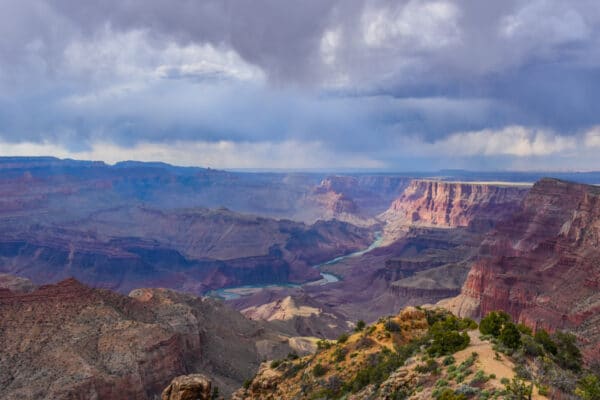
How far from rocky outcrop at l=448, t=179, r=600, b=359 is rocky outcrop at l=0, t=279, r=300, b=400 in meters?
41.1

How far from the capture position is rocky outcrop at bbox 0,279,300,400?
50.2 meters

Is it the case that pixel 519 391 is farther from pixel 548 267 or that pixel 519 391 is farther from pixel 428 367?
pixel 548 267

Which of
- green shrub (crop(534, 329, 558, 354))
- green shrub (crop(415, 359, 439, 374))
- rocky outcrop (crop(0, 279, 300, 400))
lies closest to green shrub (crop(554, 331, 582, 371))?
green shrub (crop(534, 329, 558, 354))

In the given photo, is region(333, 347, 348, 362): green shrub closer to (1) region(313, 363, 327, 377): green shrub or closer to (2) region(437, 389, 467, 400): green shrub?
(1) region(313, 363, 327, 377): green shrub

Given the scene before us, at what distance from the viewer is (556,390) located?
19.9 m

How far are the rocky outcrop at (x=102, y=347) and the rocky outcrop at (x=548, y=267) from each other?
41.1 m

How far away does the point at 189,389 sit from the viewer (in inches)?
1191

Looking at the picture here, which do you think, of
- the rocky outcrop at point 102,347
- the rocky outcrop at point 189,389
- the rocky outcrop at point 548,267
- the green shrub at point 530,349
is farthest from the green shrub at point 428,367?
the rocky outcrop at point 102,347

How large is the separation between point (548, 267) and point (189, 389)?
7410 centimetres

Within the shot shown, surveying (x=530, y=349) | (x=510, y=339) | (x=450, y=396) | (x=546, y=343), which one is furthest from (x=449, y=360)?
(x=546, y=343)

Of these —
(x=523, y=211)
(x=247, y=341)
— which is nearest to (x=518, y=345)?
(x=247, y=341)

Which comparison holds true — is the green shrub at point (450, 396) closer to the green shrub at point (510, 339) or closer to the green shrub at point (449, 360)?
the green shrub at point (449, 360)

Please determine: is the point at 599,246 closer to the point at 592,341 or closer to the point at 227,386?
the point at 592,341

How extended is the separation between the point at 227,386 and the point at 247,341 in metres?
17.1
